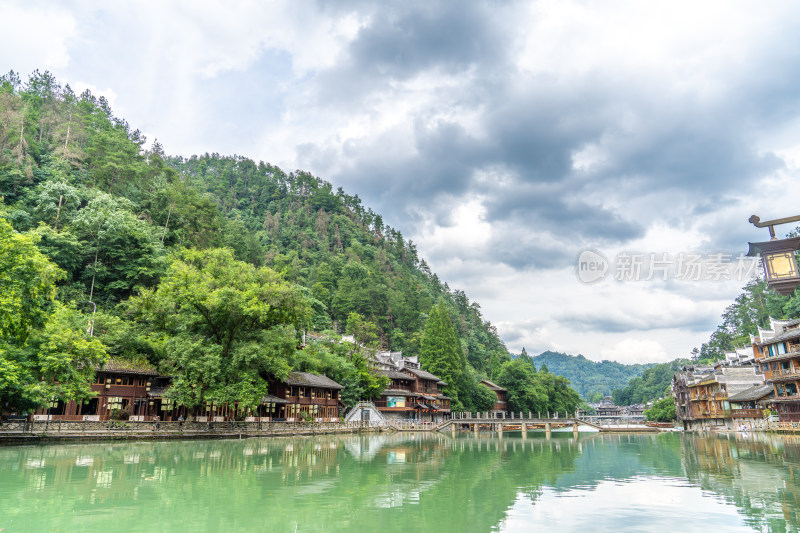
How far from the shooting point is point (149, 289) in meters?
46.8

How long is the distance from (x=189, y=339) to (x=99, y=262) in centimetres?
1834

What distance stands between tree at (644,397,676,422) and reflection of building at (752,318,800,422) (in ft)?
121

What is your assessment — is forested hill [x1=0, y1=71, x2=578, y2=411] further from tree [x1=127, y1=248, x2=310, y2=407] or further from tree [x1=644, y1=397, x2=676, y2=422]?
tree [x1=644, y1=397, x2=676, y2=422]

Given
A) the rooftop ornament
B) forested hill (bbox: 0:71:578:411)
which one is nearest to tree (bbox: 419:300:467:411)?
forested hill (bbox: 0:71:578:411)

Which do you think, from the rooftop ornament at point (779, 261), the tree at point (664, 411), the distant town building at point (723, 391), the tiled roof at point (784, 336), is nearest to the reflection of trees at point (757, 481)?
the rooftop ornament at point (779, 261)

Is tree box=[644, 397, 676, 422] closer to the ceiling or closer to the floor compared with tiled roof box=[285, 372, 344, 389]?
closer to the floor

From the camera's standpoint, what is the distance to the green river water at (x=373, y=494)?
11508mm

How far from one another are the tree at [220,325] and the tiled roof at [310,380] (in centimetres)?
766

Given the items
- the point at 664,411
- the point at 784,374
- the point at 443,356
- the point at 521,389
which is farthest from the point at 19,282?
the point at 664,411

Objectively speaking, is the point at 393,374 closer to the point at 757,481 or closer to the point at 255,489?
the point at 757,481

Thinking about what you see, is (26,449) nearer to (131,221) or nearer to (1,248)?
(1,248)

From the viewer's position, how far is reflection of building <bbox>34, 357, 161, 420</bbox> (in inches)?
1490

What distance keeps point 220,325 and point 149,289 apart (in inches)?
491

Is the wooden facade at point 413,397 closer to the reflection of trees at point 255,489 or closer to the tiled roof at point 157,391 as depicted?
the tiled roof at point 157,391
